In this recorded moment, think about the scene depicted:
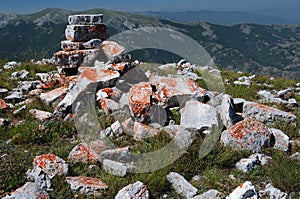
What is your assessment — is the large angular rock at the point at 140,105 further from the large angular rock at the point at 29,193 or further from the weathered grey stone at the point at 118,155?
the large angular rock at the point at 29,193

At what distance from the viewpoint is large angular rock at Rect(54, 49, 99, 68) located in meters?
12.1

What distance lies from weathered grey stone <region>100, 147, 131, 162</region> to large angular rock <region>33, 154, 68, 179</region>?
967 millimetres

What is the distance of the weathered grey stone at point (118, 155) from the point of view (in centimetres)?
727

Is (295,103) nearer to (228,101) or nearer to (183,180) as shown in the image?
(228,101)

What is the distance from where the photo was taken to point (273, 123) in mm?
9320

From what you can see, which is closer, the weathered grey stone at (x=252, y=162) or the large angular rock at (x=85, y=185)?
the large angular rock at (x=85, y=185)

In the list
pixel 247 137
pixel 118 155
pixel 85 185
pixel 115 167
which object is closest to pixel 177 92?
pixel 247 137

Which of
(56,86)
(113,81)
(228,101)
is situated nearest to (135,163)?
(228,101)

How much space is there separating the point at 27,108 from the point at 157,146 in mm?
4940

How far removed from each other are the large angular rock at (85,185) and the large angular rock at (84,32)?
7586 mm

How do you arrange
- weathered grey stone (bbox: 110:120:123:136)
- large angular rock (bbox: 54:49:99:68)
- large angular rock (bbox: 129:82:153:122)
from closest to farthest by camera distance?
weathered grey stone (bbox: 110:120:123:136), large angular rock (bbox: 129:82:153:122), large angular rock (bbox: 54:49:99:68)

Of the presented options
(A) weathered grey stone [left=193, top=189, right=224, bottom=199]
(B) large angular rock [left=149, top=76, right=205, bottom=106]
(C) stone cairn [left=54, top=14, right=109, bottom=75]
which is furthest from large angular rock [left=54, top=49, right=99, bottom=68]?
(A) weathered grey stone [left=193, top=189, right=224, bottom=199]

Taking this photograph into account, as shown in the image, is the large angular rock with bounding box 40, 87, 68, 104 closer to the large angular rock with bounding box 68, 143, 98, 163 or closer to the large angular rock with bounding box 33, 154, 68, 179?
the large angular rock with bounding box 68, 143, 98, 163

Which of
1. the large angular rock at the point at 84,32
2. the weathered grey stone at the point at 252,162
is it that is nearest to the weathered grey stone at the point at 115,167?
the weathered grey stone at the point at 252,162
